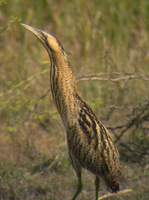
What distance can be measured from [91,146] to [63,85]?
442 mm

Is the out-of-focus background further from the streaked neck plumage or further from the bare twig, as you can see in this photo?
the streaked neck plumage

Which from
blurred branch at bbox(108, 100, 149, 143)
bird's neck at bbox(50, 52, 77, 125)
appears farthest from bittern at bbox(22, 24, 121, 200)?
blurred branch at bbox(108, 100, 149, 143)

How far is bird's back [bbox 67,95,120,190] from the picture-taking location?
570 centimetres

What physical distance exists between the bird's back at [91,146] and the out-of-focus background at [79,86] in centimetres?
85

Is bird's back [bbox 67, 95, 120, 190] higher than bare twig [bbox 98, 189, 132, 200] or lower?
higher

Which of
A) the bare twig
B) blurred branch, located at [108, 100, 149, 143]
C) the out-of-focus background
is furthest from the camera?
Result: blurred branch, located at [108, 100, 149, 143]

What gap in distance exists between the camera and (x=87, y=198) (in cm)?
654

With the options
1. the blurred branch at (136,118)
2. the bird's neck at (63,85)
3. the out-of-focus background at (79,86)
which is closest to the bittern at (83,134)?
the bird's neck at (63,85)

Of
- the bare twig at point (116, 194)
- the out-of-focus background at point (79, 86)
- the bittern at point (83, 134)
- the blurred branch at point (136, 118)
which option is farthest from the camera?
the blurred branch at point (136, 118)

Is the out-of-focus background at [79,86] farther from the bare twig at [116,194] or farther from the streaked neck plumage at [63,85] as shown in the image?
the streaked neck plumage at [63,85]

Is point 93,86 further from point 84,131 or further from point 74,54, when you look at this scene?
point 84,131

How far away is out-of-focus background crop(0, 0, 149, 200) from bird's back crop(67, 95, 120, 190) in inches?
Answer: 33.3

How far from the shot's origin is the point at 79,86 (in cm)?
874

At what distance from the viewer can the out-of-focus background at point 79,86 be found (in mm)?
6926
